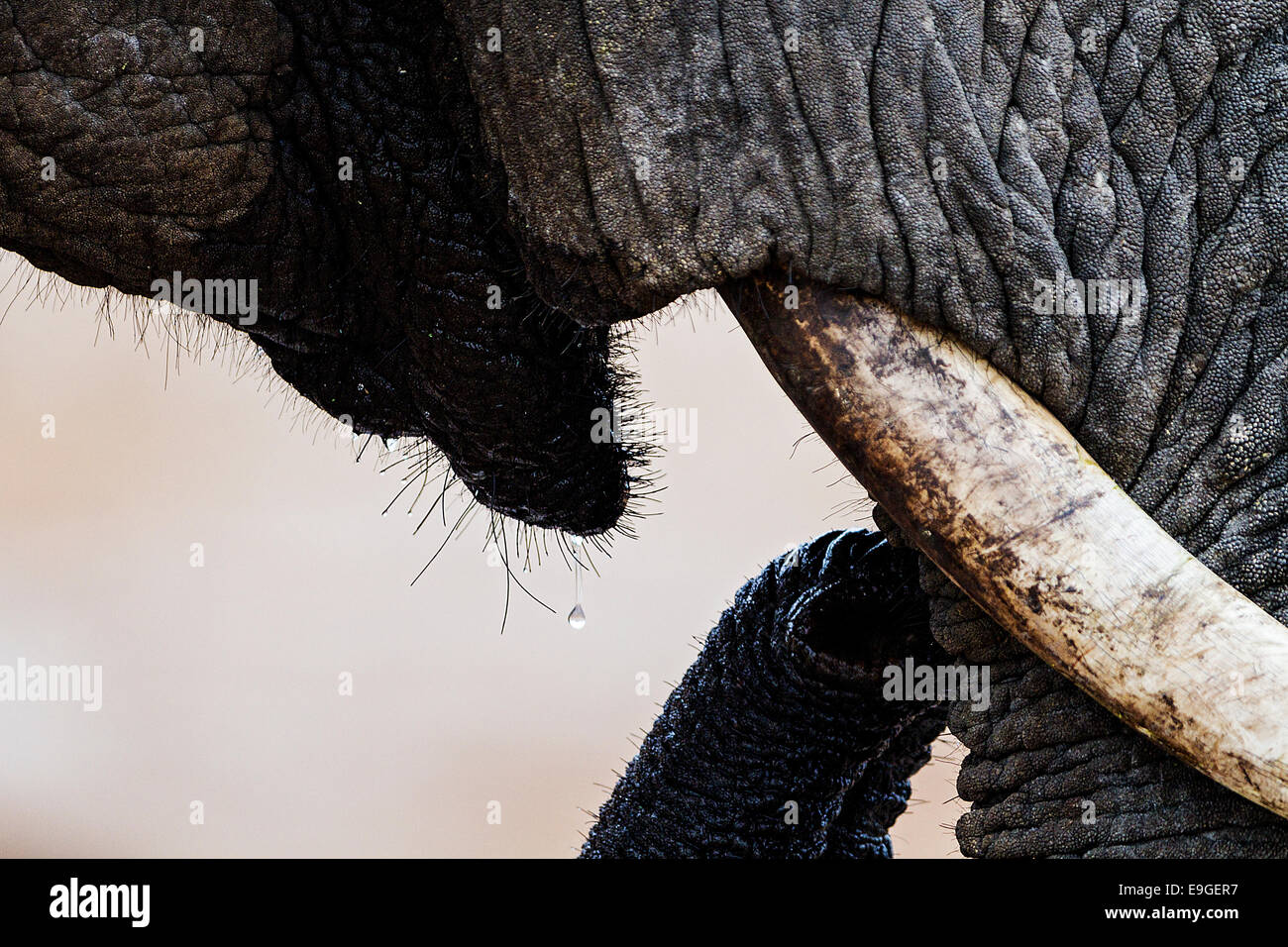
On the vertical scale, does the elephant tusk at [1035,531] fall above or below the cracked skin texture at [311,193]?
below

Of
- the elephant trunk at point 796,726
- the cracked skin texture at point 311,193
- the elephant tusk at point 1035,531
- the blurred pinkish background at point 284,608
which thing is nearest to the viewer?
the elephant tusk at point 1035,531

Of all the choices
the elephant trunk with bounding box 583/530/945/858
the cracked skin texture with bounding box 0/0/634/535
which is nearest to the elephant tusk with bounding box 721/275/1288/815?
the cracked skin texture with bounding box 0/0/634/535

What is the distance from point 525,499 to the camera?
153 cm

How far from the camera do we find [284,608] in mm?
5086

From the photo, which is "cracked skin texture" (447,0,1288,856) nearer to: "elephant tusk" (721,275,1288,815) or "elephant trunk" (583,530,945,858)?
"elephant tusk" (721,275,1288,815)

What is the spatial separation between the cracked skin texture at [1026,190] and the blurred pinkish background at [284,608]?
9.67 ft

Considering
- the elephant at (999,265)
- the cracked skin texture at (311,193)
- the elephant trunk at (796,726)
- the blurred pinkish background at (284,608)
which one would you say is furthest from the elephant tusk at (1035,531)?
the blurred pinkish background at (284,608)

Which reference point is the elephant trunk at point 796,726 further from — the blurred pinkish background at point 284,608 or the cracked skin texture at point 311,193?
the blurred pinkish background at point 284,608

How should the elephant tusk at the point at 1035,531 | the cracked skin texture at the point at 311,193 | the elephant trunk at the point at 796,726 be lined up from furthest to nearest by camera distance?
the elephant trunk at the point at 796,726 < the cracked skin texture at the point at 311,193 < the elephant tusk at the point at 1035,531

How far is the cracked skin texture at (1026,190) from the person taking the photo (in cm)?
106

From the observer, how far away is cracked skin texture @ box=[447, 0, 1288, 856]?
106 centimetres

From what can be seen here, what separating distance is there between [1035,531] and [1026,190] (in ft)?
0.77

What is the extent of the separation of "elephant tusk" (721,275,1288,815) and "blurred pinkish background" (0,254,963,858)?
9.75ft
